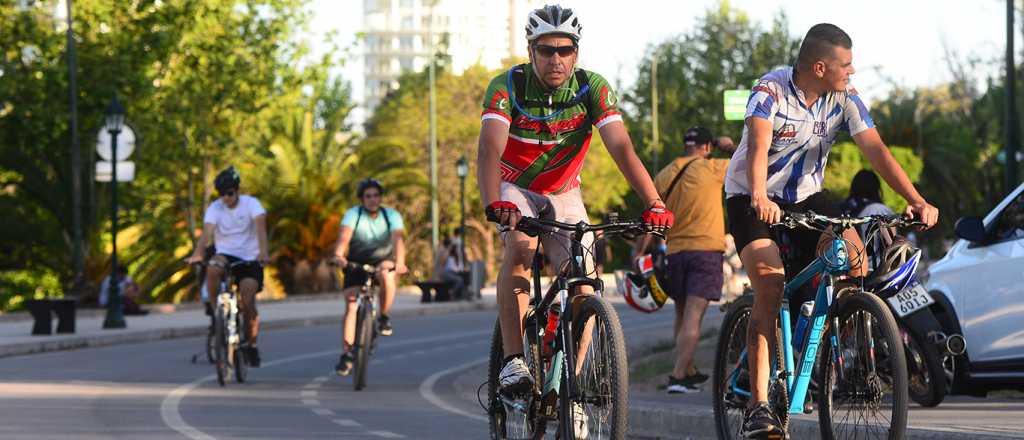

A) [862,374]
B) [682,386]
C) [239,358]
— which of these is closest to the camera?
[862,374]

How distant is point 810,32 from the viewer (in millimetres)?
7531

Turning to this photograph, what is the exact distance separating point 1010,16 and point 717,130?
153 ft

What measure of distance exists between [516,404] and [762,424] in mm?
1066

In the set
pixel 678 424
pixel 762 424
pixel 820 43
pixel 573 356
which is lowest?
pixel 678 424

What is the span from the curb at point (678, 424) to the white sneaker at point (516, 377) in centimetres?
192

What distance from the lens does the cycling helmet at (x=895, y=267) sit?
7207mm

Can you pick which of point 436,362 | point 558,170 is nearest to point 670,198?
point 558,170

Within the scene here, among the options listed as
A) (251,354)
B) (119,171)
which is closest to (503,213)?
(251,354)

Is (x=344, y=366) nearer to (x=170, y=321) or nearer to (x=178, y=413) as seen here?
(x=178, y=413)

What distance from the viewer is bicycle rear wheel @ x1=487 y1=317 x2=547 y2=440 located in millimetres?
7730

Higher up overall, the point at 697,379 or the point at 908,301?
the point at 908,301

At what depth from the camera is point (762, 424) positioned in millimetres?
7422

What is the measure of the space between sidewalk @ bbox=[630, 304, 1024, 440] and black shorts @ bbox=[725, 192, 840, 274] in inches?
47.8

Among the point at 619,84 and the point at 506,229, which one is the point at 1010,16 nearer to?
the point at 506,229
